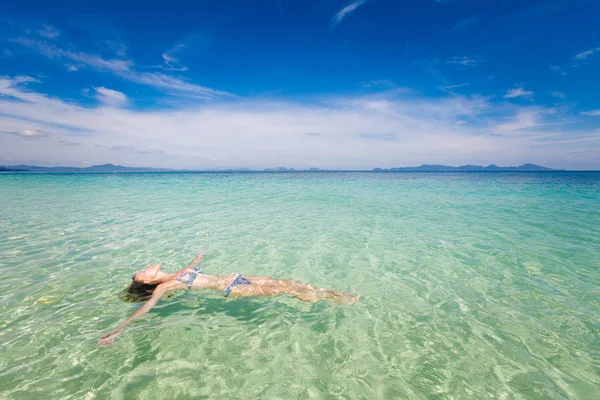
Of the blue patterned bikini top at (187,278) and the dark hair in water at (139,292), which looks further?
the blue patterned bikini top at (187,278)

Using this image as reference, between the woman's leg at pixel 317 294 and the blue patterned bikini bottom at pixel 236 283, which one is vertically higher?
the blue patterned bikini bottom at pixel 236 283

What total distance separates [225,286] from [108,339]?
1.96m

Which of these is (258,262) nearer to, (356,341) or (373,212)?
(356,341)

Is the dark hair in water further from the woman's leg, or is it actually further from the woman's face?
the woman's leg

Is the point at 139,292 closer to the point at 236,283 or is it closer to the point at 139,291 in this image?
the point at 139,291

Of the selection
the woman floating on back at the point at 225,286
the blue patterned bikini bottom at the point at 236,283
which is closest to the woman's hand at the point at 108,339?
the woman floating on back at the point at 225,286

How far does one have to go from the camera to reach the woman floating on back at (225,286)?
16.9 feet

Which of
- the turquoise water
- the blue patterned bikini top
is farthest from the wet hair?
the blue patterned bikini top

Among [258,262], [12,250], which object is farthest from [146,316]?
[12,250]

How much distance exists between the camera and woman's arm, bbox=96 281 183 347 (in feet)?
12.4

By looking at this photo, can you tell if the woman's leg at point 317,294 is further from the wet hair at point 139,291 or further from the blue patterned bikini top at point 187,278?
the wet hair at point 139,291

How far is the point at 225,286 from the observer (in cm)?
530

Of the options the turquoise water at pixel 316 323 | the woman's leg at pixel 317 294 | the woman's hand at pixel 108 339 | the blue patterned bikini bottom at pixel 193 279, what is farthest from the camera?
the blue patterned bikini bottom at pixel 193 279

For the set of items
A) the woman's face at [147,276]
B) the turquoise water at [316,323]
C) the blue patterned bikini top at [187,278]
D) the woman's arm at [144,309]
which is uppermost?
the woman's face at [147,276]
